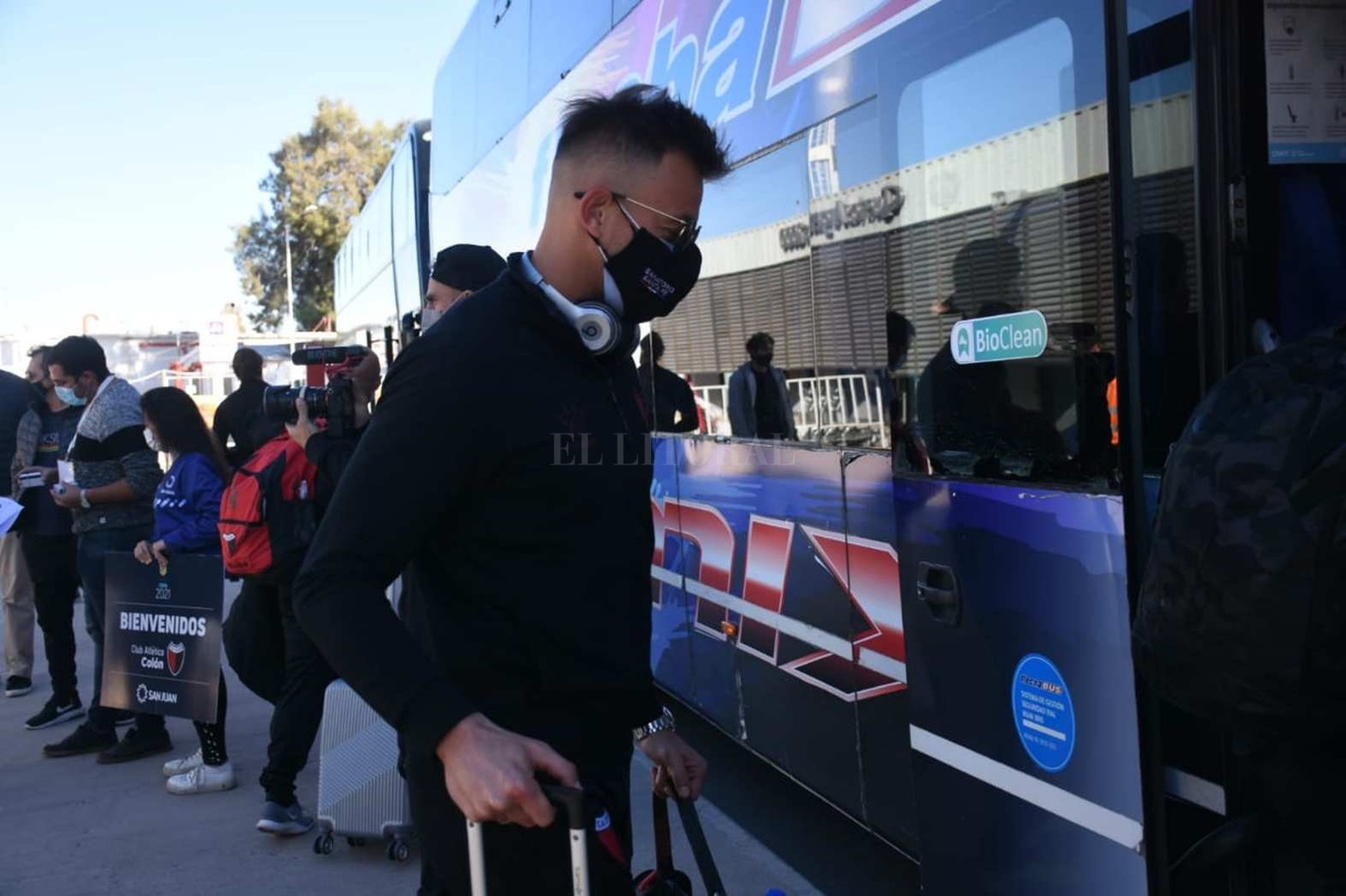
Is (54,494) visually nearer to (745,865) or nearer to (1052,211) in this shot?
(745,865)

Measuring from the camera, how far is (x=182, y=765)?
19.4ft

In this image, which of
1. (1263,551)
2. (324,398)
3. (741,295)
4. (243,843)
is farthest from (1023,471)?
(243,843)

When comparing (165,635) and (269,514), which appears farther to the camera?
(165,635)

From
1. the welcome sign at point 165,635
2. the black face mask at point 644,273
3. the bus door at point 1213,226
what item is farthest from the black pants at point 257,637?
the bus door at point 1213,226

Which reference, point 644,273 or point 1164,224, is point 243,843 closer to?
point 644,273

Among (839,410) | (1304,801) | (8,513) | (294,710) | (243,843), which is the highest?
(839,410)

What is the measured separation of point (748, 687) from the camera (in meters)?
4.64

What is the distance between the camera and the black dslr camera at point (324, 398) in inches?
182

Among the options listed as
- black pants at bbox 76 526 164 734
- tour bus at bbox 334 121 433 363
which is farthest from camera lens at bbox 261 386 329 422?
tour bus at bbox 334 121 433 363

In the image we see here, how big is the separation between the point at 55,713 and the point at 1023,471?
6182 millimetres

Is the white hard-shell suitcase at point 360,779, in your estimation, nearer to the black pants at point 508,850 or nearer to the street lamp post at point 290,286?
the black pants at point 508,850

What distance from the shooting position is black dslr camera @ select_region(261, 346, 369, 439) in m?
4.63

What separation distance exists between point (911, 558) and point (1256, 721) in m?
1.56

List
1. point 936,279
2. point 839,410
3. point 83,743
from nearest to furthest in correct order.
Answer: point 936,279 → point 839,410 → point 83,743
